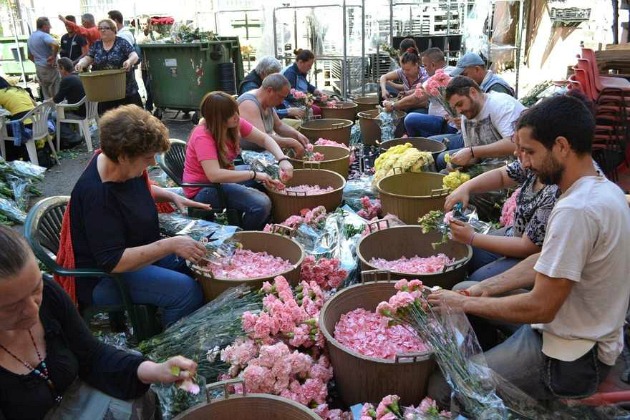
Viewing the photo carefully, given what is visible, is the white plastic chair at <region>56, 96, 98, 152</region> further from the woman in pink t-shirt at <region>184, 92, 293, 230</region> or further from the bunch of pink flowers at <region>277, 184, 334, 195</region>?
the bunch of pink flowers at <region>277, 184, 334, 195</region>

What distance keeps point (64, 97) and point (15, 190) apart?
8.47 feet

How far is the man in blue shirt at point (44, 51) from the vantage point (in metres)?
9.31

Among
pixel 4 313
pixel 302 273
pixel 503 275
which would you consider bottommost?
pixel 302 273

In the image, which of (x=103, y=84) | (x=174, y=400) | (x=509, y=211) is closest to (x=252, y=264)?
(x=174, y=400)

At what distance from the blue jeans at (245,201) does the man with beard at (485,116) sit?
5.03 feet

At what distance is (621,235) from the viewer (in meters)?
1.73

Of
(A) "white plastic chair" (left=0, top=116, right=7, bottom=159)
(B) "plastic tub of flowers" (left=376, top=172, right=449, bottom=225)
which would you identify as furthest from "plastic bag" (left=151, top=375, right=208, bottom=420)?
(A) "white plastic chair" (left=0, top=116, right=7, bottom=159)

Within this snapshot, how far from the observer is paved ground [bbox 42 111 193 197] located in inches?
258

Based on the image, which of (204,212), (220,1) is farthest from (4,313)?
(220,1)

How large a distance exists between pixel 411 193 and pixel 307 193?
86 cm

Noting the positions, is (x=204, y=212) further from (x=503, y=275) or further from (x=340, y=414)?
(x=503, y=275)

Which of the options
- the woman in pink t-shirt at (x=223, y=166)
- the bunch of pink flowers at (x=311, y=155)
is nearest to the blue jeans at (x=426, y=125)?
the bunch of pink flowers at (x=311, y=155)

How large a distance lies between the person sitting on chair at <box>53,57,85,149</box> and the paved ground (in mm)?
174

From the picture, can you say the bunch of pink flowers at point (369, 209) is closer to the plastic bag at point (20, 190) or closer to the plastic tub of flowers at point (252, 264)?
the plastic tub of flowers at point (252, 264)
